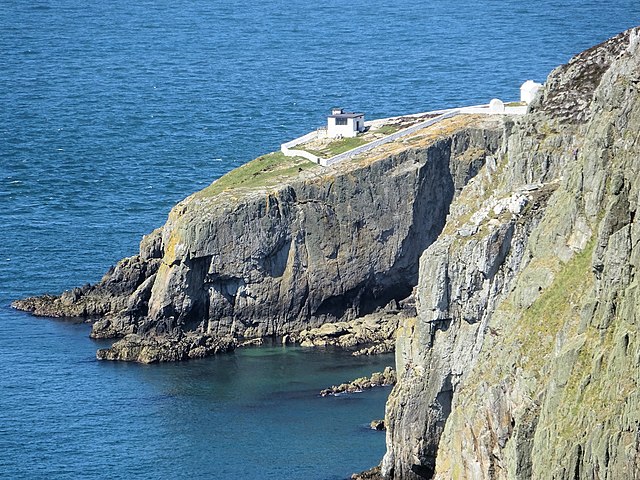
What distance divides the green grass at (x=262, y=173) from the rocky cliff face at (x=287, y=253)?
70 centimetres

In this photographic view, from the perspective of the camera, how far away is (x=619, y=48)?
385 ft

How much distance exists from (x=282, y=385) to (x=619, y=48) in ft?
116

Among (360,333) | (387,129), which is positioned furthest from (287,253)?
(387,129)

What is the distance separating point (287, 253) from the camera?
152 metres

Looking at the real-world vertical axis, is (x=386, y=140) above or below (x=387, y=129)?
below

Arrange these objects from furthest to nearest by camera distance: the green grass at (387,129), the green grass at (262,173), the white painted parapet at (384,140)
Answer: the green grass at (387,129) → the white painted parapet at (384,140) → the green grass at (262,173)

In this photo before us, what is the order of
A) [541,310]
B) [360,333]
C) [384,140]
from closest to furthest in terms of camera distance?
[541,310] < [360,333] < [384,140]

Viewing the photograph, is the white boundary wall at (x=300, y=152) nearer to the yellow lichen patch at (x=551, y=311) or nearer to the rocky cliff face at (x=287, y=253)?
the rocky cliff face at (x=287, y=253)

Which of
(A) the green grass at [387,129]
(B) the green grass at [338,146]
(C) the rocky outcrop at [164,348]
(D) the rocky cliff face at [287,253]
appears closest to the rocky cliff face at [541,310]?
(C) the rocky outcrop at [164,348]

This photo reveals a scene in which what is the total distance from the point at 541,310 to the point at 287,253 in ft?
183

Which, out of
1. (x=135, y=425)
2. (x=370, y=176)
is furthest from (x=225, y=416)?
(x=370, y=176)

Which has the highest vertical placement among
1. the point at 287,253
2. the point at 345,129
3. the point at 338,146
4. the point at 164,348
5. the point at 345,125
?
the point at 345,125

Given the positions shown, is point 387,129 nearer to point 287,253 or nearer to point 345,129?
point 345,129

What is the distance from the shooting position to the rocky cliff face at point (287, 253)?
5891 inches
